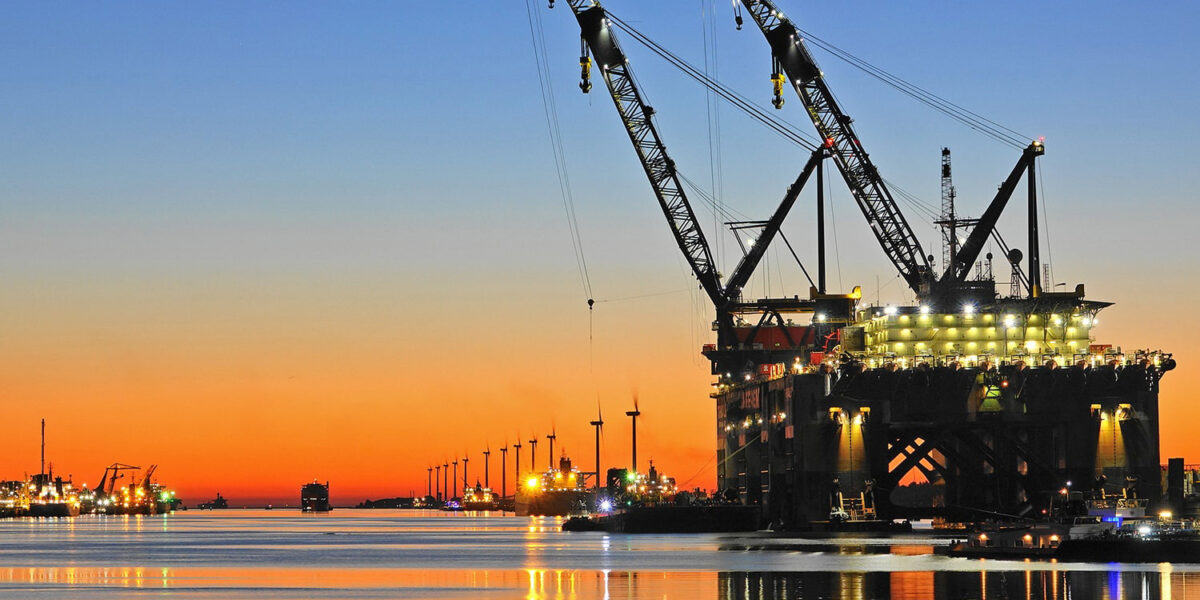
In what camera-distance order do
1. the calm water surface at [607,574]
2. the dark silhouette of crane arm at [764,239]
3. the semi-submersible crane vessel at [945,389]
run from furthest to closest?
the dark silhouette of crane arm at [764,239]
the semi-submersible crane vessel at [945,389]
the calm water surface at [607,574]

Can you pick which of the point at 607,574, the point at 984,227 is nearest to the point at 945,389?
the point at 984,227

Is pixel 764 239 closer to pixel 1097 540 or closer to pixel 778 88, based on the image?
pixel 778 88

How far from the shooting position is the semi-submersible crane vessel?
461 ft

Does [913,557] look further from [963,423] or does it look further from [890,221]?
[890,221]

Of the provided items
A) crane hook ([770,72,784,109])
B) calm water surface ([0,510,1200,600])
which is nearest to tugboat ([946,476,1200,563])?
calm water surface ([0,510,1200,600])

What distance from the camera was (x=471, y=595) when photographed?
252 ft

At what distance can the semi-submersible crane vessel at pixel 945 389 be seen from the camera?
140500 millimetres

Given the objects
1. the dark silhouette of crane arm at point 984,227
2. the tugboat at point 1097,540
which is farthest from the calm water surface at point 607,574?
the dark silhouette of crane arm at point 984,227

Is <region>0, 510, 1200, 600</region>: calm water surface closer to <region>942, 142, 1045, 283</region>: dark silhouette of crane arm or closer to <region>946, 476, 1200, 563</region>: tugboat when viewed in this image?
<region>946, 476, 1200, 563</region>: tugboat

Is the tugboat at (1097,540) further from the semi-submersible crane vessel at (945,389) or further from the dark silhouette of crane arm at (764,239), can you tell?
the dark silhouette of crane arm at (764,239)

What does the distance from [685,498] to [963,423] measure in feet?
180

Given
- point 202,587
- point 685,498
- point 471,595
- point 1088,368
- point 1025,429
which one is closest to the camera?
point 471,595

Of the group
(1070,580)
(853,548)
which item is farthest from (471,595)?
(853,548)

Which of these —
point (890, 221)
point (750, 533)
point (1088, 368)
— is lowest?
point (750, 533)
